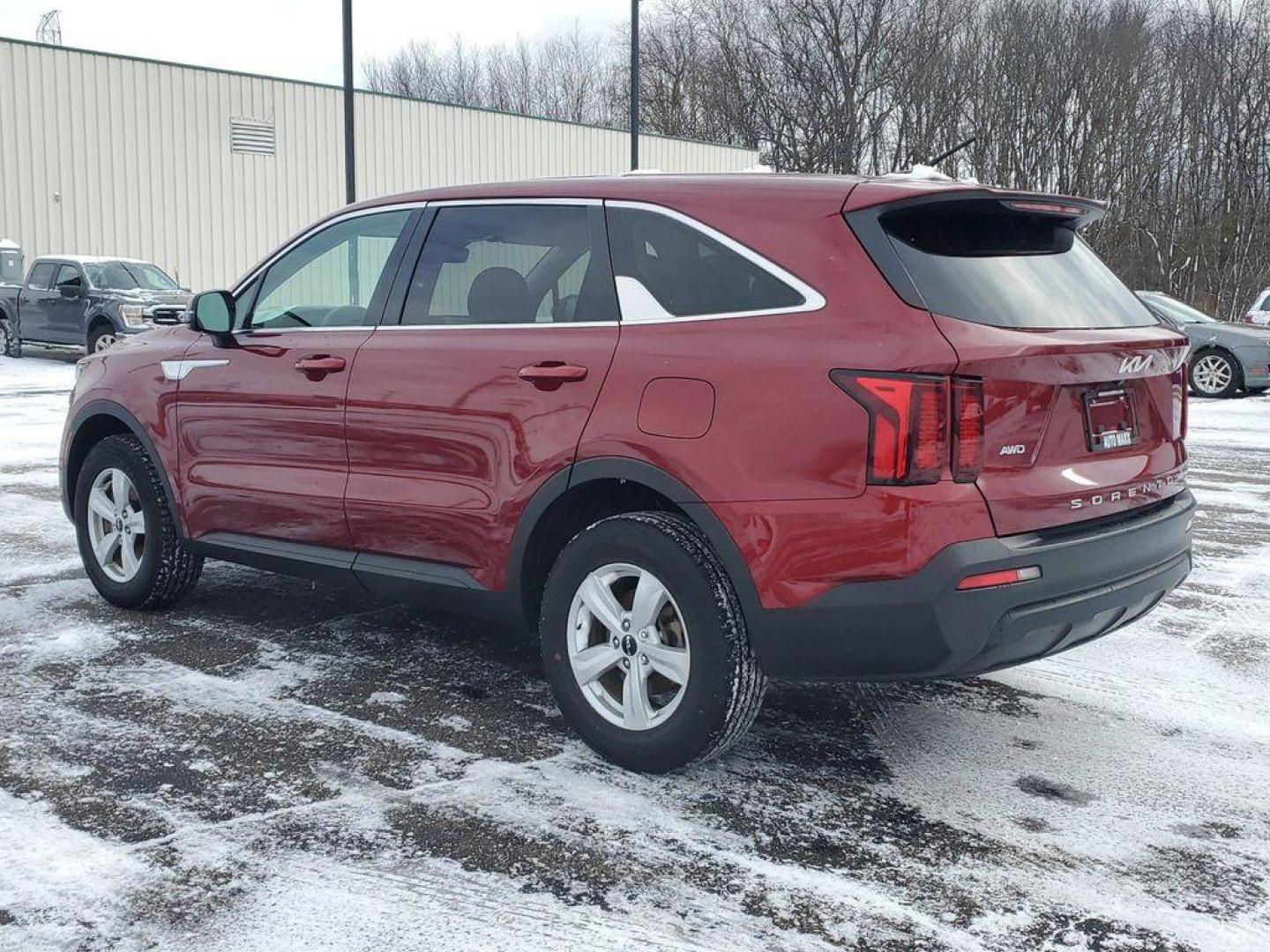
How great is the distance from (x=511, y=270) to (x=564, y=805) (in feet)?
5.79

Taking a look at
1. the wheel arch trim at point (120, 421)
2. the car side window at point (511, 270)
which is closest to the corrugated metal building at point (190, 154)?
the wheel arch trim at point (120, 421)

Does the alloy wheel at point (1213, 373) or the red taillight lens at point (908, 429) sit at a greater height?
the red taillight lens at point (908, 429)

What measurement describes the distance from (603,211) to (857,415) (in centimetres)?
123

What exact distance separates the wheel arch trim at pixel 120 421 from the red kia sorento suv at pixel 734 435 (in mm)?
835

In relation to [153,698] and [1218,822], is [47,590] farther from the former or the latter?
[1218,822]

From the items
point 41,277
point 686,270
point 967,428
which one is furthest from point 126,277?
point 967,428

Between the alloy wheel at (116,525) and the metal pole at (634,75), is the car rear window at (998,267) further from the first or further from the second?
the metal pole at (634,75)

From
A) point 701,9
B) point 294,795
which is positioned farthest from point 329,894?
point 701,9

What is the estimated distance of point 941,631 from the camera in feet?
10.7

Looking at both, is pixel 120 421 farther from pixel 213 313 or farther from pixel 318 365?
pixel 318 365

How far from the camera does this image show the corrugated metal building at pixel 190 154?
24.6 metres

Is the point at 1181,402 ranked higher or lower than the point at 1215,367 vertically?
higher

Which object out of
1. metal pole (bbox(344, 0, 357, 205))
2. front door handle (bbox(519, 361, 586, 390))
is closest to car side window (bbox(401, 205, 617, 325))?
front door handle (bbox(519, 361, 586, 390))

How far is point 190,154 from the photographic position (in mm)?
27219
